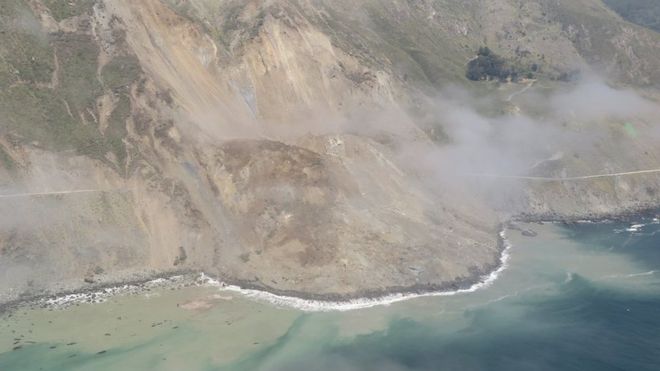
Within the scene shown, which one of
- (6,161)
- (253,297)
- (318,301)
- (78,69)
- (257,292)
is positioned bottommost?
(318,301)

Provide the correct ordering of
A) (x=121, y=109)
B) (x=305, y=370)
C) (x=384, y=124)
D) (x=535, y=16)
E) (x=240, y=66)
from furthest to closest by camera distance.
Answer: (x=535, y=16) → (x=384, y=124) → (x=240, y=66) → (x=121, y=109) → (x=305, y=370)

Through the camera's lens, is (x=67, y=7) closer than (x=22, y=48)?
No

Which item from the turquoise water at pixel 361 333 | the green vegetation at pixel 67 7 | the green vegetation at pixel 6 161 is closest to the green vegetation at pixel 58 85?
the green vegetation at pixel 67 7

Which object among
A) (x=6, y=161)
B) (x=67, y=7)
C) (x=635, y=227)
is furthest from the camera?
(x=635, y=227)

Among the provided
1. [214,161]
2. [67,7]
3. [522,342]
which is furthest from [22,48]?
[522,342]

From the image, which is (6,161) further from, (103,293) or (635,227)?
(635,227)

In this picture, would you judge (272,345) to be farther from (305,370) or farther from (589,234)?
(589,234)

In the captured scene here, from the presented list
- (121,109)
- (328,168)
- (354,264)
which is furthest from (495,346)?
(121,109)
